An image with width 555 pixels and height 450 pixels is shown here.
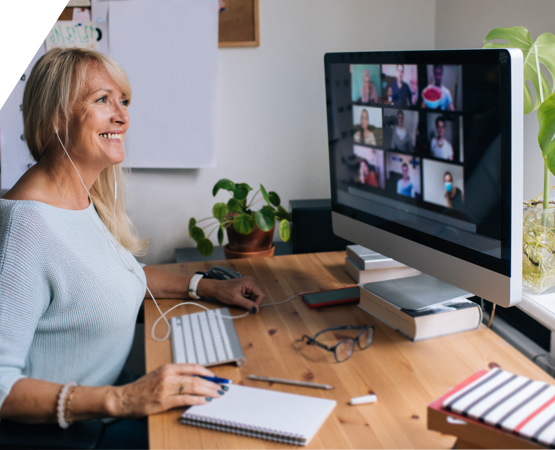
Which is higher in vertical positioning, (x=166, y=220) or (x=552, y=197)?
(x=552, y=197)

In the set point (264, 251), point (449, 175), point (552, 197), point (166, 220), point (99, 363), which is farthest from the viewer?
point (166, 220)

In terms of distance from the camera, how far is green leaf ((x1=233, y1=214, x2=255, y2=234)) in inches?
60.8

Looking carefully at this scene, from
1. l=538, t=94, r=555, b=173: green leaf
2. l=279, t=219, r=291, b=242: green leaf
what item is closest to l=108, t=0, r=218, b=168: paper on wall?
l=279, t=219, r=291, b=242: green leaf

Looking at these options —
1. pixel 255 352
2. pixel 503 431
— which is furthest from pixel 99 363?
pixel 503 431

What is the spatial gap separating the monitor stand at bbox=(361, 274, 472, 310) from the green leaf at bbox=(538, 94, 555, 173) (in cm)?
32

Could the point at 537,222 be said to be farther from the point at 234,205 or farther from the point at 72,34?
the point at 72,34

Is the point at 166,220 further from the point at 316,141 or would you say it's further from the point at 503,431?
the point at 503,431

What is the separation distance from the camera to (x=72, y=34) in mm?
1753

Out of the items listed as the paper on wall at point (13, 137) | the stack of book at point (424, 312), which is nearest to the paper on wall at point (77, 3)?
the paper on wall at point (13, 137)

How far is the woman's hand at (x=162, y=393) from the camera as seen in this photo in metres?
0.79

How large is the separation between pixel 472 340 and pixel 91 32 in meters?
1.58

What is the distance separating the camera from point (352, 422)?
0.75 metres

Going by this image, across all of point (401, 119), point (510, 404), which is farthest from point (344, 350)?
point (401, 119)

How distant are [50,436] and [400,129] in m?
0.87
